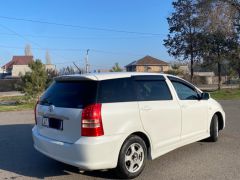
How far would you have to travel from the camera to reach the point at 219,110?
845 cm

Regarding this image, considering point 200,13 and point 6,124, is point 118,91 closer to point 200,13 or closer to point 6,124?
point 6,124

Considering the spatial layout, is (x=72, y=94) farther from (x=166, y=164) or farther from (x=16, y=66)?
(x=16, y=66)

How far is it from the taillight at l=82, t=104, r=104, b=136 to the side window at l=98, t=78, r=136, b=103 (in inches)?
8.3

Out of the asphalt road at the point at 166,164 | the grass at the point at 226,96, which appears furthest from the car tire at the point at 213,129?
the grass at the point at 226,96

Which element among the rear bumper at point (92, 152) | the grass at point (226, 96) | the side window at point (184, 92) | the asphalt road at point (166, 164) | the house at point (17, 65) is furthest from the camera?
the house at point (17, 65)

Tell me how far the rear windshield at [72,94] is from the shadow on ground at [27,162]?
119 centimetres

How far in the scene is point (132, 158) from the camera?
19.2 feet

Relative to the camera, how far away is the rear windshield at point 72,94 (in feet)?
18.3

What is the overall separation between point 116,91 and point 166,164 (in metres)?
1.78

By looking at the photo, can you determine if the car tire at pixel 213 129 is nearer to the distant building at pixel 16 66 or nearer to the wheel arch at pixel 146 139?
the wheel arch at pixel 146 139

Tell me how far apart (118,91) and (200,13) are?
31.7m

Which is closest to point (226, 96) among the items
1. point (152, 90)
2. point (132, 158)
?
point (152, 90)

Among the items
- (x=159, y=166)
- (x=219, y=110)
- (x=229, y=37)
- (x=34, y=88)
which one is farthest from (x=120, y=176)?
(x=229, y=37)

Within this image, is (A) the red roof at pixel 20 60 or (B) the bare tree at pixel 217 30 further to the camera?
(A) the red roof at pixel 20 60
